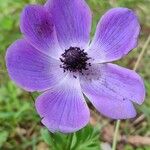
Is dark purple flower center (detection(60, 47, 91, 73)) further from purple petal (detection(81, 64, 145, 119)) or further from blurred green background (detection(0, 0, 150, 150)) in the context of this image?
blurred green background (detection(0, 0, 150, 150))

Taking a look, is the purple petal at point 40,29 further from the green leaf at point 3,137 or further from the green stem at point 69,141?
the green leaf at point 3,137

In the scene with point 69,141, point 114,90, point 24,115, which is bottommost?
point 24,115

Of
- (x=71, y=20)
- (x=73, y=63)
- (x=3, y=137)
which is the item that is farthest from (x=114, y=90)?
(x=3, y=137)

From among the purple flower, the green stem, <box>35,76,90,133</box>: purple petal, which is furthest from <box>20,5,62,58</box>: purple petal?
the green stem

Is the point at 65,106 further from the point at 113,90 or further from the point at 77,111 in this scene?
the point at 113,90

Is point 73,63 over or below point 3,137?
over

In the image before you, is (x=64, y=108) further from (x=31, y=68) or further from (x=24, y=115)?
(x=24, y=115)

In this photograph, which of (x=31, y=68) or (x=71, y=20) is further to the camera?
(x=71, y=20)
